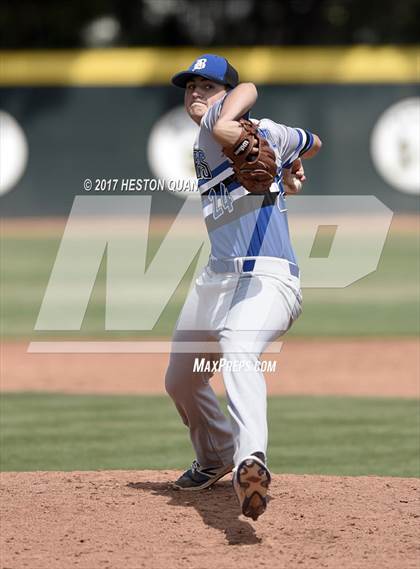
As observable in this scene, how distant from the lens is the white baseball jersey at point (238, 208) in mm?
5273

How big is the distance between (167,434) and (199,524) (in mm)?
3188

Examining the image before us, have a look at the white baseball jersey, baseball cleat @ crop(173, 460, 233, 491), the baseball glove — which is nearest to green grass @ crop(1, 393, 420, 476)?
baseball cleat @ crop(173, 460, 233, 491)

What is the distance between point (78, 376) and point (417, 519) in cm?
587

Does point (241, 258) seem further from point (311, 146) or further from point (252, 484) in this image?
point (252, 484)

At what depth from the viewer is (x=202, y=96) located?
538cm

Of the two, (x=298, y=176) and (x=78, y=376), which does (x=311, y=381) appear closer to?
(x=78, y=376)

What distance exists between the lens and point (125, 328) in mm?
13641

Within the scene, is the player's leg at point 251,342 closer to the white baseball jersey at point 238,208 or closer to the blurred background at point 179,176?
the white baseball jersey at point 238,208

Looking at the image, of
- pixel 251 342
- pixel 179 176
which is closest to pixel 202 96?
pixel 251 342

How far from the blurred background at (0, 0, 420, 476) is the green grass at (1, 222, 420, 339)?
1.8 inches

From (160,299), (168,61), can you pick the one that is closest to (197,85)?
(160,299)

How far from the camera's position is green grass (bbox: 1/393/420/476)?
294 inches

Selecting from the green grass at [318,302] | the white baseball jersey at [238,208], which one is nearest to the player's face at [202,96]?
the white baseball jersey at [238,208]

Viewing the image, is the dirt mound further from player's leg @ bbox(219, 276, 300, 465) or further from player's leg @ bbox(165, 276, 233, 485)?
player's leg @ bbox(219, 276, 300, 465)
